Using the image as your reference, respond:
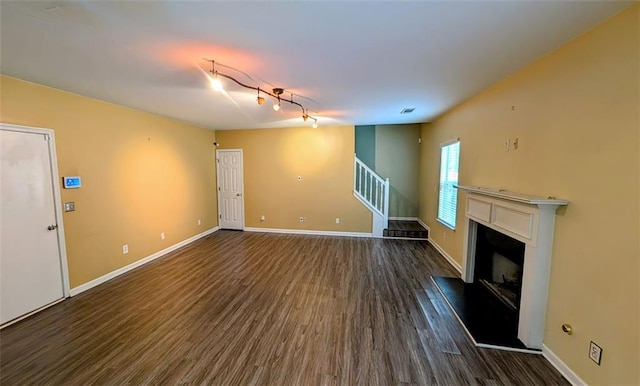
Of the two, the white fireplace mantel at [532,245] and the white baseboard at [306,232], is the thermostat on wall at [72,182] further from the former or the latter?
the white fireplace mantel at [532,245]

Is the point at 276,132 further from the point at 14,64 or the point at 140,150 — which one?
the point at 14,64

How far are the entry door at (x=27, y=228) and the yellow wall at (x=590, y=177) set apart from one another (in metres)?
5.34

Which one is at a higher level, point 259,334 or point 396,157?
point 396,157

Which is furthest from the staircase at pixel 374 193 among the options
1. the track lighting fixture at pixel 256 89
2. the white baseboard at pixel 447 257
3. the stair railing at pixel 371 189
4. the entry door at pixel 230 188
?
the entry door at pixel 230 188

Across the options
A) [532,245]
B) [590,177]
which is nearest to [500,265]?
[532,245]

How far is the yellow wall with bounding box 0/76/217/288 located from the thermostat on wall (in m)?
0.07

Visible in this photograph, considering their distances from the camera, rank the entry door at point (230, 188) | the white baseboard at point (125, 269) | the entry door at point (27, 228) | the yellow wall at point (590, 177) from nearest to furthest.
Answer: the yellow wall at point (590, 177) → the entry door at point (27, 228) → the white baseboard at point (125, 269) → the entry door at point (230, 188)

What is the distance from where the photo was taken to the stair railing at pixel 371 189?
5952 mm

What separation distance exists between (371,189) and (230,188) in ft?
12.0

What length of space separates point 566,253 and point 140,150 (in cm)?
571

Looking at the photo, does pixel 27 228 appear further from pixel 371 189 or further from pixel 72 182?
pixel 371 189

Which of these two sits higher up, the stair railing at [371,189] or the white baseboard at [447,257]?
the stair railing at [371,189]

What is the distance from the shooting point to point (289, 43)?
2018 mm

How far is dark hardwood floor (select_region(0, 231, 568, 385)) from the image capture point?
2.05 metres
